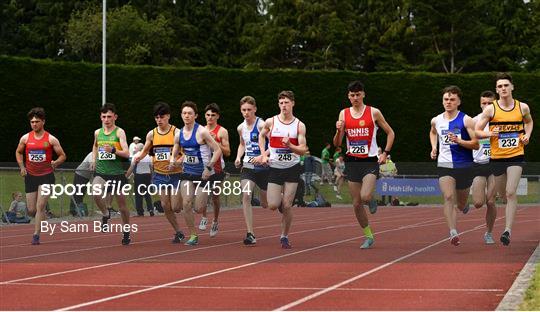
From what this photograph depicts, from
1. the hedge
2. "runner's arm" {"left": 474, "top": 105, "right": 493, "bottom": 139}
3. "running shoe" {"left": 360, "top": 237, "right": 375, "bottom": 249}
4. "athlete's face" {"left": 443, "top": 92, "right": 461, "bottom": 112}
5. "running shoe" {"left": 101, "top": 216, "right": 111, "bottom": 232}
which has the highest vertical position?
the hedge

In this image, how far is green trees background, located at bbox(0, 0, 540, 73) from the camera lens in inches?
2653

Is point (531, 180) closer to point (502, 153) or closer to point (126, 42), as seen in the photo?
point (502, 153)

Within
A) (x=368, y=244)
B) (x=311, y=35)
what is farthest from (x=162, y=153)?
(x=311, y=35)

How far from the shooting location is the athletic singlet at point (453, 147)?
14.9m

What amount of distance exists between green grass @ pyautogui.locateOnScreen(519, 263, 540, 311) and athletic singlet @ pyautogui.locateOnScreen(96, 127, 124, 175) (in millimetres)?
7980

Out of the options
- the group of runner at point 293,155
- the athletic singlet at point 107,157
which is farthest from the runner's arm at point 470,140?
the athletic singlet at point 107,157

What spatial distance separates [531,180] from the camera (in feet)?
116

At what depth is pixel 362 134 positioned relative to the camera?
14.9 metres

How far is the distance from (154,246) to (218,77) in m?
27.3

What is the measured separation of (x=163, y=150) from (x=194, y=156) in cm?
50

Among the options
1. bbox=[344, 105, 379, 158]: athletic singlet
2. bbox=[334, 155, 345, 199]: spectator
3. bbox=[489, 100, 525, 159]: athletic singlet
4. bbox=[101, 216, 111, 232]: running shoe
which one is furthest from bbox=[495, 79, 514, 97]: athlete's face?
bbox=[334, 155, 345, 199]: spectator

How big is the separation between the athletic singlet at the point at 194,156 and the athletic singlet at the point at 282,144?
1.17m

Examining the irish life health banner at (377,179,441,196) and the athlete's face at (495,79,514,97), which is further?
the irish life health banner at (377,179,441,196)

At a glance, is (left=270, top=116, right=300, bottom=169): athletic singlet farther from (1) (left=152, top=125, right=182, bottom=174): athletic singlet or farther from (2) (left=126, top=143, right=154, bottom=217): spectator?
(2) (left=126, top=143, right=154, bottom=217): spectator
